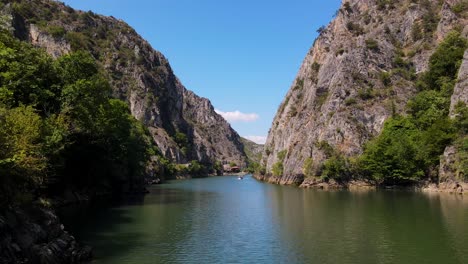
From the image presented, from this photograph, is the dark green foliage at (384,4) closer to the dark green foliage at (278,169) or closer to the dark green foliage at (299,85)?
the dark green foliage at (299,85)

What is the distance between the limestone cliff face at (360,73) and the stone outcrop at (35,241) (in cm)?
9087

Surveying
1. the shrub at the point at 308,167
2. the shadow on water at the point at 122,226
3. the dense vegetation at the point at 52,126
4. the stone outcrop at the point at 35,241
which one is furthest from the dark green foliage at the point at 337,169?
the stone outcrop at the point at 35,241

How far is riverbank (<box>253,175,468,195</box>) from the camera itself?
77.6 metres

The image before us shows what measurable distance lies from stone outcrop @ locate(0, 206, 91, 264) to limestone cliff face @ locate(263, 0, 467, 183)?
298 feet

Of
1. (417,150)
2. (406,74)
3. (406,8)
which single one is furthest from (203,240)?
(406,8)

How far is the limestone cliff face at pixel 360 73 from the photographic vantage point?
118500 millimetres

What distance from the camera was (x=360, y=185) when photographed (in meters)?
104

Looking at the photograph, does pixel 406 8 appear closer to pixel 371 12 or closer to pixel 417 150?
pixel 371 12

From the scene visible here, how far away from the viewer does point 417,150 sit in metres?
91.7

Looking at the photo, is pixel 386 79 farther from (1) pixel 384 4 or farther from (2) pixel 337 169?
(1) pixel 384 4

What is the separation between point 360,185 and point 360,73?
44212 millimetres

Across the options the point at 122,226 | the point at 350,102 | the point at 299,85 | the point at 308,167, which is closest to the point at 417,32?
the point at 350,102

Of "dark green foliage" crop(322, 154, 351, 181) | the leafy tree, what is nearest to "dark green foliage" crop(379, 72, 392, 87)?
"dark green foliage" crop(322, 154, 351, 181)

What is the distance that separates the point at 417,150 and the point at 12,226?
86039mm
